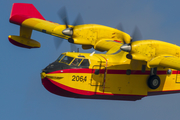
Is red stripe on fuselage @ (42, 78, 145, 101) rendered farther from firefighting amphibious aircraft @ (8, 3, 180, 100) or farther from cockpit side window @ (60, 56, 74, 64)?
cockpit side window @ (60, 56, 74, 64)

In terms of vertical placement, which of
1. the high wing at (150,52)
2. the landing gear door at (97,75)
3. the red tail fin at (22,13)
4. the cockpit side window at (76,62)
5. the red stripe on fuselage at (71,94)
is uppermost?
the red tail fin at (22,13)

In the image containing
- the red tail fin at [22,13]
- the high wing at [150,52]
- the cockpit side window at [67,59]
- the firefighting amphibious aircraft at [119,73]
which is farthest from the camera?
the red tail fin at [22,13]

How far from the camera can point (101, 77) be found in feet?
72.3

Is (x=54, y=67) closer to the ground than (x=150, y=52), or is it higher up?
closer to the ground

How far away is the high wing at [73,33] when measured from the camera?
83.6 feet

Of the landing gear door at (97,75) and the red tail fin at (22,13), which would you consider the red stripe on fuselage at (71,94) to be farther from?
the red tail fin at (22,13)

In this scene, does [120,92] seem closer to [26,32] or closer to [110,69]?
[110,69]

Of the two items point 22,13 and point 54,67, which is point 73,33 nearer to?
point 54,67

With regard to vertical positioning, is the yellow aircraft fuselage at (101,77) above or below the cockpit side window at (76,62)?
below

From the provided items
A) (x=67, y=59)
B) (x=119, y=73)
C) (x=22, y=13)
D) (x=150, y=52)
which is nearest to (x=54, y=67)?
(x=67, y=59)

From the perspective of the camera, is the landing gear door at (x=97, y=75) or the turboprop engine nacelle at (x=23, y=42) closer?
the landing gear door at (x=97, y=75)

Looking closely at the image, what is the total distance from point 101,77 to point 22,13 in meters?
13.7

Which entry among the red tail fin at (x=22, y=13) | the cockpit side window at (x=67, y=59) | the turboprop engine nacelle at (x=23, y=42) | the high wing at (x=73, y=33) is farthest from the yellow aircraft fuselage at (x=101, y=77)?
the red tail fin at (x=22, y=13)

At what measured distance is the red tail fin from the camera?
3129 centimetres
